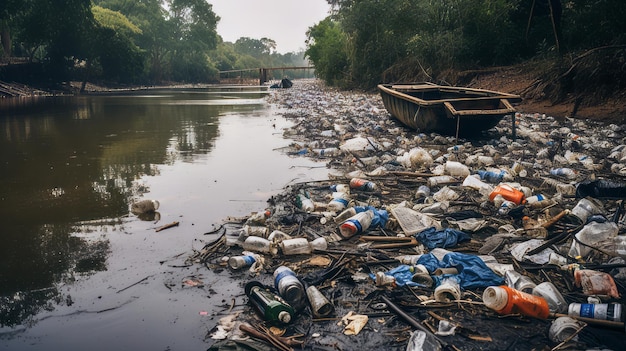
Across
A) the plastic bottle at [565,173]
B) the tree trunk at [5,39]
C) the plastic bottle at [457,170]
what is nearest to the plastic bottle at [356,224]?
the plastic bottle at [457,170]

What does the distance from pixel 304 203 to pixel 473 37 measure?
1518 centimetres

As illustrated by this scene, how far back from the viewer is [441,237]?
3467 mm

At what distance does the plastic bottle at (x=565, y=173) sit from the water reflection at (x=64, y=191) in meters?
4.99

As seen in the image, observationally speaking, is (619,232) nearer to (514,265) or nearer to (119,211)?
(514,265)

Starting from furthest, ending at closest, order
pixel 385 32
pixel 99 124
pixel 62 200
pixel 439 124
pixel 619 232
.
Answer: pixel 385 32 → pixel 99 124 → pixel 439 124 → pixel 62 200 → pixel 619 232

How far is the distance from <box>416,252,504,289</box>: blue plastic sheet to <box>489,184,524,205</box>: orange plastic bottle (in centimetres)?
153

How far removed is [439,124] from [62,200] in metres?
6.56

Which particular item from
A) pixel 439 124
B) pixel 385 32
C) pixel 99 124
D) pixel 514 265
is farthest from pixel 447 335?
pixel 385 32

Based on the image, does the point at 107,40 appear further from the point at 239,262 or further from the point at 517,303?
the point at 517,303

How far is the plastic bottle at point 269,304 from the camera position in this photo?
240 cm

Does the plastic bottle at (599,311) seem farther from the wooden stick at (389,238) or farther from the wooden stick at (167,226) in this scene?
the wooden stick at (167,226)

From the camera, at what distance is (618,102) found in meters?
9.88

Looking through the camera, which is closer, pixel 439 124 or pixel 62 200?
pixel 62 200

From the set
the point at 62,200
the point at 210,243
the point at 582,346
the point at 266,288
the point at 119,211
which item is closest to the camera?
the point at 582,346
